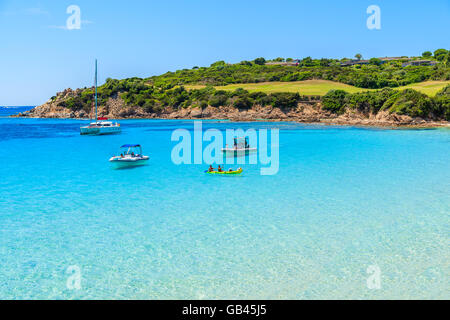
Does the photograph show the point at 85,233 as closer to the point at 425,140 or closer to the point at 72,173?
the point at 72,173

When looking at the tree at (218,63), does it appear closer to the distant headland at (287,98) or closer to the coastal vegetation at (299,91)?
the coastal vegetation at (299,91)

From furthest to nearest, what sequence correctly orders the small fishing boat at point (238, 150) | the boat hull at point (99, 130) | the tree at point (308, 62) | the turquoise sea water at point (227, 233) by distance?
the tree at point (308, 62) → the boat hull at point (99, 130) → the small fishing boat at point (238, 150) → the turquoise sea water at point (227, 233)

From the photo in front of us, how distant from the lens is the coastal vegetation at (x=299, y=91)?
69.9 m

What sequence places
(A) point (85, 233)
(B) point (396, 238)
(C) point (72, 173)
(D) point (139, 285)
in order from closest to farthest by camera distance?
(D) point (139, 285)
(B) point (396, 238)
(A) point (85, 233)
(C) point (72, 173)

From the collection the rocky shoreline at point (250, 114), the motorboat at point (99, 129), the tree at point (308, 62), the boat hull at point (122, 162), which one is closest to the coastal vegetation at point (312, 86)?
the rocky shoreline at point (250, 114)

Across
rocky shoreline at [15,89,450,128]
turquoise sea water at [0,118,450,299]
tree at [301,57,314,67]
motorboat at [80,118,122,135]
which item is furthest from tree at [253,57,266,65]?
turquoise sea water at [0,118,450,299]

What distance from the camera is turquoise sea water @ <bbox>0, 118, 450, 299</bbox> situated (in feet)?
34.2

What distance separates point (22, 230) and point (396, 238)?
15739 millimetres

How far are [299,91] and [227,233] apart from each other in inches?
3347

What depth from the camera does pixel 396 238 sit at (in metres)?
13.6

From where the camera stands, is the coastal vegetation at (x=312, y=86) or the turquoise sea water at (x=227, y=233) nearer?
the turquoise sea water at (x=227, y=233)

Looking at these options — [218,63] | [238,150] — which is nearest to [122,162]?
[238,150]

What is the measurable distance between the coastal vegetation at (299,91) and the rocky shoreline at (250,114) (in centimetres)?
125
